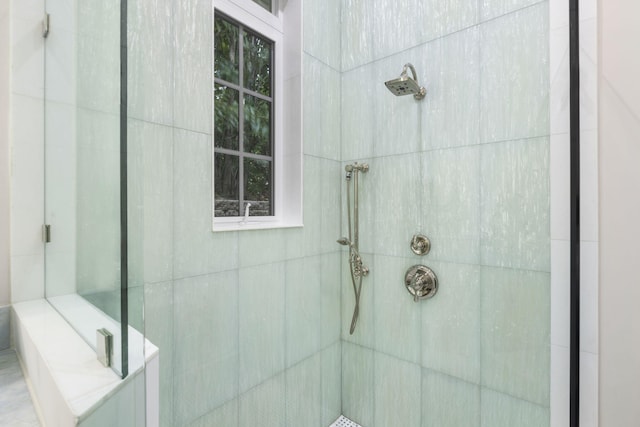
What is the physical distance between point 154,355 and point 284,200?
1.05 meters

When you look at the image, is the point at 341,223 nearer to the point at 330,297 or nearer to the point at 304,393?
the point at 330,297

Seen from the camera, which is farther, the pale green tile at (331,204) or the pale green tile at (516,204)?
the pale green tile at (331,204)

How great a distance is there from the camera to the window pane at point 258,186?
157 centimetres

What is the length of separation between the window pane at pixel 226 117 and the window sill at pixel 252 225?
0.36 m

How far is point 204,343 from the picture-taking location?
1193mm

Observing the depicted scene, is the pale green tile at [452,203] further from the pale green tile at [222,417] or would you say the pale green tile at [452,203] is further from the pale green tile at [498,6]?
the pale green tile at [222,417]

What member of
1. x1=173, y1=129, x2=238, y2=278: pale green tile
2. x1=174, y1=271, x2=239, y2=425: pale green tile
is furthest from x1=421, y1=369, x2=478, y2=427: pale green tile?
x1=173, y1=129, x2=238, y2=278: pale green tile

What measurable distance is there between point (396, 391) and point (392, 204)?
0.97 m

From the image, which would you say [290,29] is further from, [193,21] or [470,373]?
[470,373]

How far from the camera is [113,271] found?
0.58 metres

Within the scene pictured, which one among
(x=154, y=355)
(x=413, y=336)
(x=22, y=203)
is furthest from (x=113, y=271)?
(x=413, y=336)

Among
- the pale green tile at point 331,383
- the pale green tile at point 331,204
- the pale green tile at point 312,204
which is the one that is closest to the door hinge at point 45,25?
the pale green tile at point 312,204

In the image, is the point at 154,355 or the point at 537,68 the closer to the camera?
the point at 154,355

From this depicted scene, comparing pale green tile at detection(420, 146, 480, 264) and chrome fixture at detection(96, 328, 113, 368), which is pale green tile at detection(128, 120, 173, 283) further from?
pale green tile at detection(420, 146, 480, 264)
